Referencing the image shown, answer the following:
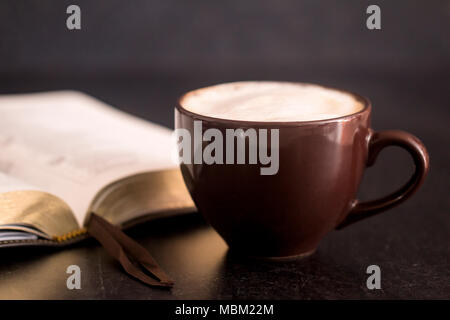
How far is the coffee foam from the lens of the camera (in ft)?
2.64

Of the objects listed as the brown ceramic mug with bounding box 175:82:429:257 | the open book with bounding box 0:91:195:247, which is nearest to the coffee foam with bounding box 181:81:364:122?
the brown ceramic mug with bounding box 175:82:429:257

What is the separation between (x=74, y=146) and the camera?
3.67 feet

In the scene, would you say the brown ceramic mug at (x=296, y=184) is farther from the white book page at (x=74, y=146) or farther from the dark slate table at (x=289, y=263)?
the white book page at (x=74, y=146)

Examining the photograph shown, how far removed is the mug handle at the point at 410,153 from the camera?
2.69 feet

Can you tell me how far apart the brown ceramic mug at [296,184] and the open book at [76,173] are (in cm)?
13

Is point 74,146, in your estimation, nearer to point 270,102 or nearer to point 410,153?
point 270,102

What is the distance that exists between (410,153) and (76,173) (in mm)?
479

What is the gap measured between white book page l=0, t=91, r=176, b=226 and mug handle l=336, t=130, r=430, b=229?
29 cm

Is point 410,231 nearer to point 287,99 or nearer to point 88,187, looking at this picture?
point 287,99

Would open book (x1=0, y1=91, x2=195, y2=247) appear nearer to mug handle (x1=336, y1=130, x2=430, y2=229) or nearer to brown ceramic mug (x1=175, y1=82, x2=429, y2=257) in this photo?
brown ceramic mug (x1=175, y1=82, x2=429, y2=257)

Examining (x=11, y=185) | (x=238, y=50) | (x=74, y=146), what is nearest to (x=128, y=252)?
(x=11, y=185)

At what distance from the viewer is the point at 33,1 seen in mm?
1951

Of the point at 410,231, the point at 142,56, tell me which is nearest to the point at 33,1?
the point at 142,56

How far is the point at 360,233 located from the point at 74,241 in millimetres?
387
